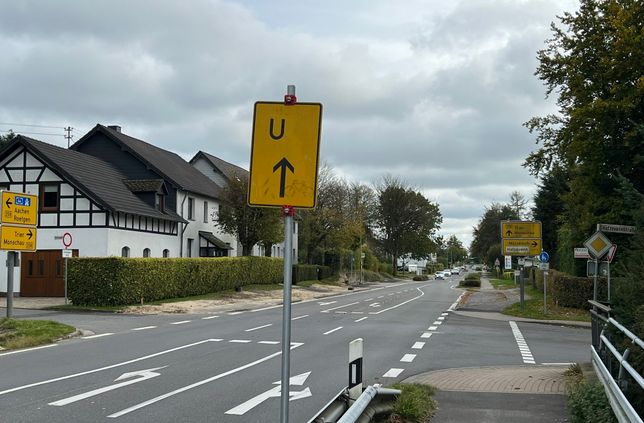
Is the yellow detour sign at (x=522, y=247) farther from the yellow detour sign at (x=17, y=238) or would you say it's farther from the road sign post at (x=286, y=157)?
the road sign post at (x=286, y=157)

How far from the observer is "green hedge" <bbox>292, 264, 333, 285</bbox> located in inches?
2125

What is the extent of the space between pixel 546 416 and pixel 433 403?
4.19ft

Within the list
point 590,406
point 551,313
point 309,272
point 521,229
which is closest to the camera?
point 590,406

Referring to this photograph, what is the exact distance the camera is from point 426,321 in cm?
2208

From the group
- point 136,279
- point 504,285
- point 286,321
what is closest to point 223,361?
point 286,321

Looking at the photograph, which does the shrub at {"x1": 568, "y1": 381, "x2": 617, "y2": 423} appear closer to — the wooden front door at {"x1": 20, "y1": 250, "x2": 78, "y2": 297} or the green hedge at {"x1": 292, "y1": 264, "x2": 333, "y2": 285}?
the wooden front door at {"x1": 20, "y1": 250, "x2": 78, "y2": 297}

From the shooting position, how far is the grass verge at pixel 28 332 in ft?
49.4

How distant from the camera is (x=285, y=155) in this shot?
4289 mm

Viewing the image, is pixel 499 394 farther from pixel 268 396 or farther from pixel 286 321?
pixel 286 321

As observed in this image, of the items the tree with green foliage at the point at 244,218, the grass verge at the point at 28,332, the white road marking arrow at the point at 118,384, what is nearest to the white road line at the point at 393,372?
the white road marking arrow at the point at 118,384

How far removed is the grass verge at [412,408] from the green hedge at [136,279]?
21313 millimetres

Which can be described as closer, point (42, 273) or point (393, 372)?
point (393, 372)

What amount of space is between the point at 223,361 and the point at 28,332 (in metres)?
7.04

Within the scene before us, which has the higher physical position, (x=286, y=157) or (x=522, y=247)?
(x=286, y=157)
